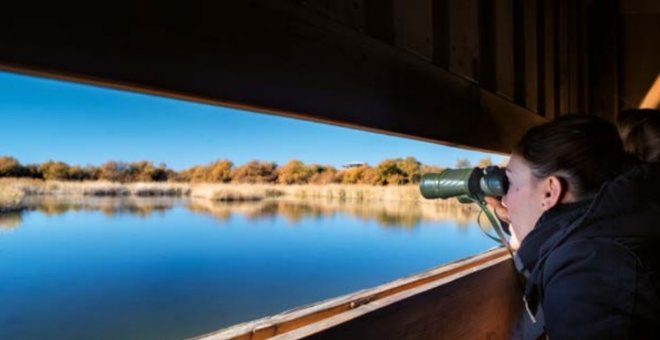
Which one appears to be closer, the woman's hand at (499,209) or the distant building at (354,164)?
the woman's hand at (499,209)

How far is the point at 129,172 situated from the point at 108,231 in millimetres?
2044

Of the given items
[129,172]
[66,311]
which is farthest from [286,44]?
[66,311]

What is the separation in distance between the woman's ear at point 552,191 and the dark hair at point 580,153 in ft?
0.03

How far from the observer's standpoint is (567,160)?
0.73 m

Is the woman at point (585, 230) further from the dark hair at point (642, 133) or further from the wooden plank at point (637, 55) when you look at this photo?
the wooden plank at point (637, 55)

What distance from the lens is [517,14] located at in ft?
6.19

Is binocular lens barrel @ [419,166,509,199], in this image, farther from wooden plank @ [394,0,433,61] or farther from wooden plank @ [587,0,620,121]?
wooden plank @ [587,0,620,121]

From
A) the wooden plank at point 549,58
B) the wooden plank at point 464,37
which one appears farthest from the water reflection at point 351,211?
the wooden plank at point 464,37

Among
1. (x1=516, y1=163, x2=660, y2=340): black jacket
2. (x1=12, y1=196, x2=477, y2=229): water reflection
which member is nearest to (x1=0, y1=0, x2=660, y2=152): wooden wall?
(x1=516, y1=163, x2=660, y2=340): black jacket

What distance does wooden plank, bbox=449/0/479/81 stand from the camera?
1.40 meters

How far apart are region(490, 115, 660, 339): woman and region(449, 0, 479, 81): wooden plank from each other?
2.14 ft

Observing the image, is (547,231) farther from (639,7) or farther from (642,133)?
(639,7)

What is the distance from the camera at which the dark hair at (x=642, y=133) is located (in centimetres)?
98

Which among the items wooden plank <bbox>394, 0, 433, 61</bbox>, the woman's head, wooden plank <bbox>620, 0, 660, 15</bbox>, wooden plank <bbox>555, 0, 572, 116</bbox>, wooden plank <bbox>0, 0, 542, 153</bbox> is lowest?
the woman's head
